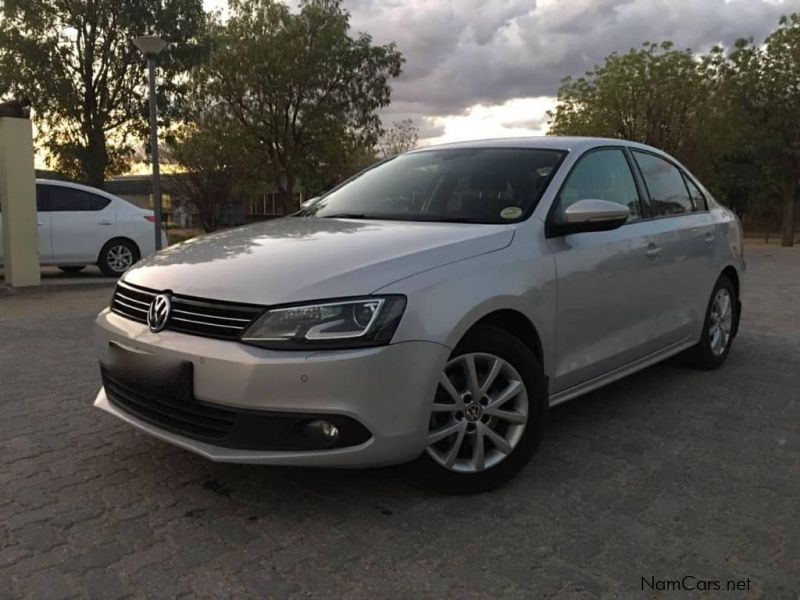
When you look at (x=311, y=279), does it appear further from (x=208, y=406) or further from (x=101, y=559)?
(x=101, y=559)

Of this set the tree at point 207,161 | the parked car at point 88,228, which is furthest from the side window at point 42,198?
the tree at point 207,161

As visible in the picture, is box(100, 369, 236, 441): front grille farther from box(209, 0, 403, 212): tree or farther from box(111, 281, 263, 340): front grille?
box(209, 0, 403, 212): tree

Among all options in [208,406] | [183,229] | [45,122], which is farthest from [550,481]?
[183,229]

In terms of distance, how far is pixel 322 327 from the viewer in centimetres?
264

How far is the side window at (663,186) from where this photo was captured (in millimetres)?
4551

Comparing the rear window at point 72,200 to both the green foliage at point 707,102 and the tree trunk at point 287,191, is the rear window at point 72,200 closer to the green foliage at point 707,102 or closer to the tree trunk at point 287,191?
the tree trunk at point 287,191

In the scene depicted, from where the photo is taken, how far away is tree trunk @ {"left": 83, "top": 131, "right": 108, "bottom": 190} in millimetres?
17469

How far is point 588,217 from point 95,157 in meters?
16.7

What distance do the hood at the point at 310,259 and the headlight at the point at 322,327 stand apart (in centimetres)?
4

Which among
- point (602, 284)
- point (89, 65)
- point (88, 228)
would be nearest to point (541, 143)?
point (602, 284)

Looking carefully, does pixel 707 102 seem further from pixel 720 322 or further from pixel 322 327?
pixel 322 327

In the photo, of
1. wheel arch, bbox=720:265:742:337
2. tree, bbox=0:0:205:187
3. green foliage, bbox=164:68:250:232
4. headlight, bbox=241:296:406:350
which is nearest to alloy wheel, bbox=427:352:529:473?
headlight, bbox=241:296:406:350

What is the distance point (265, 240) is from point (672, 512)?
7.00 feet

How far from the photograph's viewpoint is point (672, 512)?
296 centimetres
